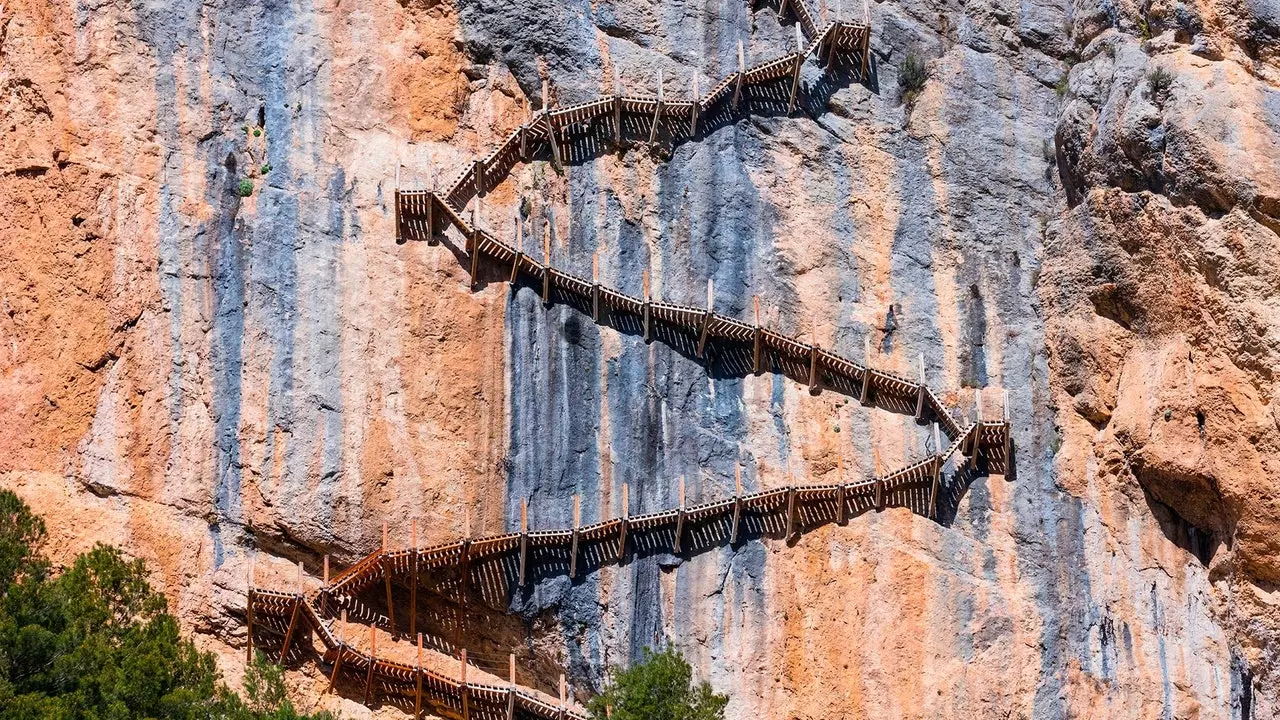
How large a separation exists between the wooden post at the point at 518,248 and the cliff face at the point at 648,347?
178 millimetres

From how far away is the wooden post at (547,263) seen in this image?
25469mm

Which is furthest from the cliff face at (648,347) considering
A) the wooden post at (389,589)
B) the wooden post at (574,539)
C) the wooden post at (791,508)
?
the wooden post at (389,589)

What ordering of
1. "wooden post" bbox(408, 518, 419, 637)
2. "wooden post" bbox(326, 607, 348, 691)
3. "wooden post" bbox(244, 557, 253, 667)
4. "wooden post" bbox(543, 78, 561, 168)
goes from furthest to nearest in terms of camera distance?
"wooden post" bbox(543, 78, 561, 168) < "wooden post" bbox(408, 518, 419, 637) < "wooden post" bbox(244, 557, 253, 667) < "wooden post" bbox(326, 607, 348, 691)

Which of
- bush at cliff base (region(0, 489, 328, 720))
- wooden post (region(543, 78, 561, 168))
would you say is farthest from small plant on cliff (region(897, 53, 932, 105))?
bush at cliff base (region(0, 489, 328, 720))

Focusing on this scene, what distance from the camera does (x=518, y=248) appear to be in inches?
1014

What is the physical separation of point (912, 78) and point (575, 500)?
8.48m

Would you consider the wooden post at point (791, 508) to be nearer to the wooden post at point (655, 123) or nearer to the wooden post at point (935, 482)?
the wooden post at point (935, 482)

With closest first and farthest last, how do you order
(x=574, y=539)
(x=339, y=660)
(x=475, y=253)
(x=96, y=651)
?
(x=96, y=651) → (x=339, y=660) → (x=574, y=539) → (x=475, y=253)

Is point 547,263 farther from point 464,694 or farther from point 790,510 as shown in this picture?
point 464,694

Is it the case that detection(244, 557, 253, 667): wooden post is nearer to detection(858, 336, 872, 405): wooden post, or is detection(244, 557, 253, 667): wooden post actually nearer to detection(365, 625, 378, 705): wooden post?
detection(365, 625, 378, 705): wooden post

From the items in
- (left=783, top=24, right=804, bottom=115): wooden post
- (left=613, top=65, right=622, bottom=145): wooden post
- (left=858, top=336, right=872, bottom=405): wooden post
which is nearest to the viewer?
(left=858, top=336, right=872, bottom=405): wooden post

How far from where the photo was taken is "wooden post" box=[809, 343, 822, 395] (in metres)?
25.5

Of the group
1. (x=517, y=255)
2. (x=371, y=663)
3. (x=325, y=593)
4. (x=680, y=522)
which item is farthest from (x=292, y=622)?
A: (x=517, y=255)

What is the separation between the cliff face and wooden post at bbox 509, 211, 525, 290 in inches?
7.0
